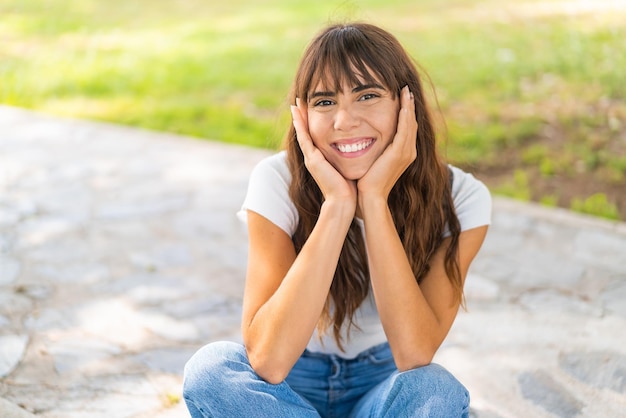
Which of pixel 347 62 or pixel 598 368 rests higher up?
pixel 347 62

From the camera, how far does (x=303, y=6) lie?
9.67 metres

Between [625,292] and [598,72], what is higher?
[598,72]

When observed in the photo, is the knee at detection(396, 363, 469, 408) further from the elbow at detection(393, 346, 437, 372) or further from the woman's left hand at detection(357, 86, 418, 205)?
the woman's left hand at detection(357, 86, 418, 205)

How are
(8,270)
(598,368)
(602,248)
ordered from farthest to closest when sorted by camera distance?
1. (602,248)
2. (8,270)
3. (598,368)

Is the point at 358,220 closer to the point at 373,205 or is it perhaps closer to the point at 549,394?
the point at 373,205

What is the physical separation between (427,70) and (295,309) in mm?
2561

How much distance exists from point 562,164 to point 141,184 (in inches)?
99.7

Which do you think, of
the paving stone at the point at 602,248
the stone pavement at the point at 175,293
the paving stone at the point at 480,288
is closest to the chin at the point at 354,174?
the stone pavement at the point at 175,293

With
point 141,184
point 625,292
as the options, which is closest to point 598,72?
point 625,292

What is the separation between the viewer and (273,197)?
2.37m

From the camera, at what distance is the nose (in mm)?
2223

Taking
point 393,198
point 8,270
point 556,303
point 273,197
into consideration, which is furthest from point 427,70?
point 8,270

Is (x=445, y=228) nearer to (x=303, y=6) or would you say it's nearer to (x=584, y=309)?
(x=584, y=309)

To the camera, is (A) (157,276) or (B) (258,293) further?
(A) (157,276)
